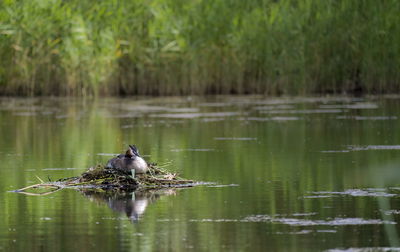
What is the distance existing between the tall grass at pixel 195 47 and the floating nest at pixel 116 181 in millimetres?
16055

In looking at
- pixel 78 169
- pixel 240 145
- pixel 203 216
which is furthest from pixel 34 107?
pixel 203 216

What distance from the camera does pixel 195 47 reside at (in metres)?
27.4

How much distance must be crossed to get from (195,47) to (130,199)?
18054mm

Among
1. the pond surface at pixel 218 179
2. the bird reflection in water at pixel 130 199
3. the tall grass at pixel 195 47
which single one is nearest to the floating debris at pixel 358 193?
the pond surface at pixel 218 179

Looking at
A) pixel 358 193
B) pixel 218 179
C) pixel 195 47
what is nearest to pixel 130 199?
pixel 218 179

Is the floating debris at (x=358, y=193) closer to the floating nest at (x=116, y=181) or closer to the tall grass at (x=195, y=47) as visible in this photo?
the floating nest at (x=116, y=181)

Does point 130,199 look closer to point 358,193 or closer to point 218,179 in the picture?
point 218,179

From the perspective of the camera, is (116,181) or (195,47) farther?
(195,47)

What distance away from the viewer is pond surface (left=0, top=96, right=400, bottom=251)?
743 cm

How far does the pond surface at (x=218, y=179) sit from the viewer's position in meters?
7.43

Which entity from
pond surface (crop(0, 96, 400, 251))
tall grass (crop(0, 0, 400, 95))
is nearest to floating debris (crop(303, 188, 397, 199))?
pond surface (crop(0, 96, 400, 251))

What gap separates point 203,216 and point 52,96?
1892 centimetres

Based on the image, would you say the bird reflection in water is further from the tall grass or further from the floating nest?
the tall grass

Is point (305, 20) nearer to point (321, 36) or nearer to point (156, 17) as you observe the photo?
point (321, 36)
